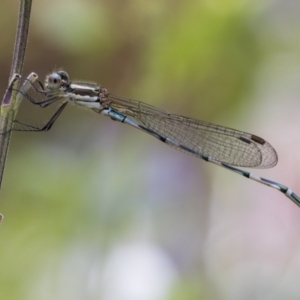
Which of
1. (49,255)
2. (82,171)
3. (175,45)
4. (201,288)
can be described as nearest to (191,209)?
(201,288)

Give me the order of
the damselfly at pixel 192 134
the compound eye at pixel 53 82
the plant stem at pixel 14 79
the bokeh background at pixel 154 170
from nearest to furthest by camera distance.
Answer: the plant stem at pixel 14 79, the compound eye at pixel 53 82, the damselfly at pixel 192 134, the bokeh background at pixel 154 170

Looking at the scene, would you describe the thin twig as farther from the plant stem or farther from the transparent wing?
the transparent wing

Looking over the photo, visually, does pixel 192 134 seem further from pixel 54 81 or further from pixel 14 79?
pixel 14 79

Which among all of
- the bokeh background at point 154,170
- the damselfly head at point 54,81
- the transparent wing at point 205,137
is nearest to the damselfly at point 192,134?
the transparent wing at point 205,137

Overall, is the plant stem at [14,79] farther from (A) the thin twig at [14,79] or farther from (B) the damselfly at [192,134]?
(B) the damselfly at [192,134]

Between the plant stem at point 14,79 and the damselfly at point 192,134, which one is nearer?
the plant stem at point 14,79

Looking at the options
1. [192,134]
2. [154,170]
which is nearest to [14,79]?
[192,134]
